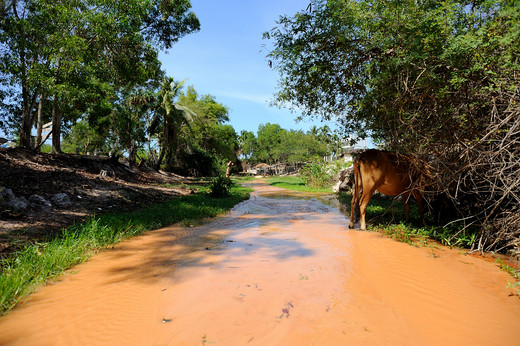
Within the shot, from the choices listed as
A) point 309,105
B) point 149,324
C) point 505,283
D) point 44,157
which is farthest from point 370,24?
point 44,157

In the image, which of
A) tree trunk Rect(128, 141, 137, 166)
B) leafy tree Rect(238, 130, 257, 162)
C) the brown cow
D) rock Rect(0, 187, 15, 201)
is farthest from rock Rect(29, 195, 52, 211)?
leafy tree Rect(238, 130, 257, 162)

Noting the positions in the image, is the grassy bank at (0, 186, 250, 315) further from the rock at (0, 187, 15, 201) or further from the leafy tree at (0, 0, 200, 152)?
Answer: the leafy tree at (0, 0, 200, 152)

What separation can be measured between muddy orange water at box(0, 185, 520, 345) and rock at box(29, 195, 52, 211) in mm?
3080

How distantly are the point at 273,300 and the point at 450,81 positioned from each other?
376cm

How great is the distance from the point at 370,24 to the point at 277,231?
15.0 ft

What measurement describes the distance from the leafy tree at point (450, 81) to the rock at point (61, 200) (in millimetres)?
7281

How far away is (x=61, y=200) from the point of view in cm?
687

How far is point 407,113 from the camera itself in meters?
4.36

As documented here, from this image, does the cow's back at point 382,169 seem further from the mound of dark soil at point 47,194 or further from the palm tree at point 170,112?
the palm tree at point 170,112

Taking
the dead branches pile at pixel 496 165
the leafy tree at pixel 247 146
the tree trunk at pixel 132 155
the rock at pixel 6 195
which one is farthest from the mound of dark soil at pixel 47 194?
the leafy tree at pixel 247 146

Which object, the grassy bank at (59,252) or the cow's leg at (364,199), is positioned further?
the cow's leg at (364,199)

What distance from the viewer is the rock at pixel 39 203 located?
19.7 ft

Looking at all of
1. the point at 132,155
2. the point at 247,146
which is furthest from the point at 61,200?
the point at 247,146

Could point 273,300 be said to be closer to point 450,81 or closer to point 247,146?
point 450,81
